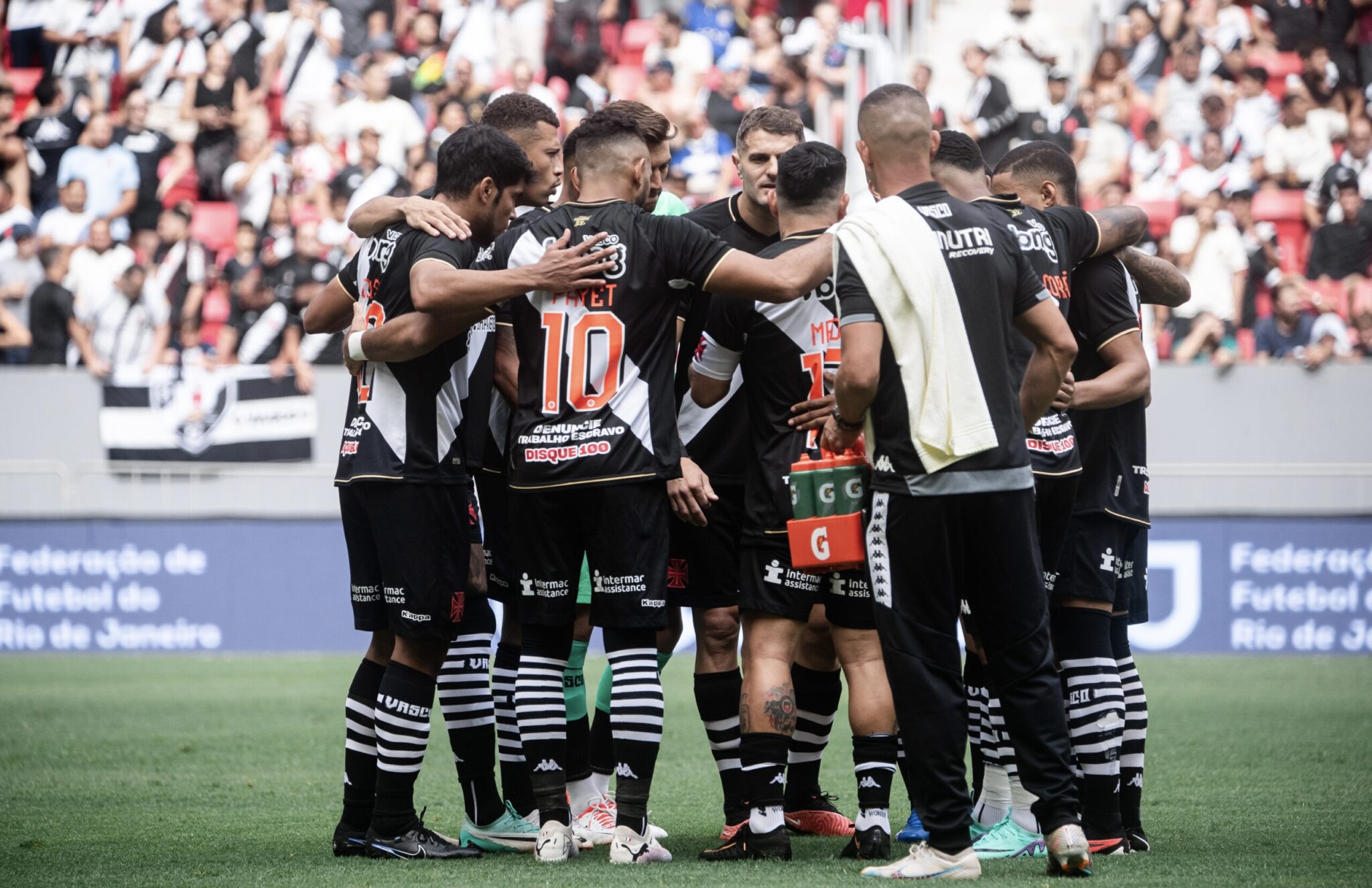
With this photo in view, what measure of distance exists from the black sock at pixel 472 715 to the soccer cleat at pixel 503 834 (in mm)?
32

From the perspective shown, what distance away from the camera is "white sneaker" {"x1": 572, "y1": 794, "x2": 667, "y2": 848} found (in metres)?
6.18

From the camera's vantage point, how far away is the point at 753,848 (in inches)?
223

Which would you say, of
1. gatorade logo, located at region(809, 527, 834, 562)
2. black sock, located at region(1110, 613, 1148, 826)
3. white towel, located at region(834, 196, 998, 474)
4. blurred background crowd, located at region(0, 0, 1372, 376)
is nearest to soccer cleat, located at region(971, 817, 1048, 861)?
black sock, located at region(1110, 613, 1148, 826)

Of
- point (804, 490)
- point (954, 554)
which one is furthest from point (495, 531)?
point (954, 554)

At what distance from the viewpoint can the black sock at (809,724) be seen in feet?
21.0

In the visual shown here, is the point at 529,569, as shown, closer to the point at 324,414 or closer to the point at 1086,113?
the point at 324,414

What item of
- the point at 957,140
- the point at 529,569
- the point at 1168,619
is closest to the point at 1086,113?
the point at 1168,619

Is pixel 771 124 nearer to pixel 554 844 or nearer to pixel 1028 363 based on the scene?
pixel 1028 363

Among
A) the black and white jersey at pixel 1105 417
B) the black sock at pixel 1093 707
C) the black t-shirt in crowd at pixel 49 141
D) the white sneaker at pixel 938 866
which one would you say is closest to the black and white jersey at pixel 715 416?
the black and white jersey at pixel 1105 417

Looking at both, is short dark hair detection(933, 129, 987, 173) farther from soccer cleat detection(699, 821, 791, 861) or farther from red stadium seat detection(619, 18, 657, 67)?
red stadium seat detection(619, 18, 657, 67)

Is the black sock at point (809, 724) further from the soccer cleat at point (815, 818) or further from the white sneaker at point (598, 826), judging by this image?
the white sneaker at point (598, 826)

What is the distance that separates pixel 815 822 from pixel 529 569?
1.68 meters

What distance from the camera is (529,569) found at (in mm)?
5730

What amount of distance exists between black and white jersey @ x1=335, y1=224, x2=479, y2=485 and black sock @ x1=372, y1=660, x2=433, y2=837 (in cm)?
75
